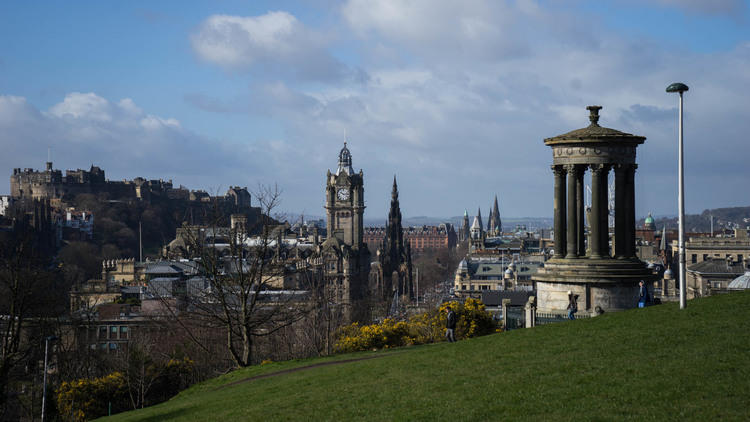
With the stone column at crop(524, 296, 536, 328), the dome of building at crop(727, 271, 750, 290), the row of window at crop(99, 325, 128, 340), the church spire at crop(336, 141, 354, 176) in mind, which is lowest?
the row of window at crop(99, 325, 128, 340)

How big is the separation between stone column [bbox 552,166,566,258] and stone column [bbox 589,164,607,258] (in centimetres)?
100

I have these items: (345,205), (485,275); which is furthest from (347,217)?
(485,275)

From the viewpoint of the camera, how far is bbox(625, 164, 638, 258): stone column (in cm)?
2683

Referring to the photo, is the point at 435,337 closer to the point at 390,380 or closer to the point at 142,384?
the point at 142,384

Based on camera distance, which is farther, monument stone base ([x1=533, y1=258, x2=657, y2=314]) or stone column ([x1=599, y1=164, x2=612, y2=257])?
stone column ([x1=599, y1=164, x2=612, y2=257])

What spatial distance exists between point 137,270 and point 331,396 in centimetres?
9825

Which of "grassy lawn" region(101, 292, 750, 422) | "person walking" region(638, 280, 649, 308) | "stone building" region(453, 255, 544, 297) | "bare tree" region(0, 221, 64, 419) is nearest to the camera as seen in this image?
"grassy lawn" region(101, 292, 750, 422)

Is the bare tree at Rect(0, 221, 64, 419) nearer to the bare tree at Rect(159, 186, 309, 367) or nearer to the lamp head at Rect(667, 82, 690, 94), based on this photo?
the bare tree at Rect(159, 186, 309, 367)

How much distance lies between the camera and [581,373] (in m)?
14.1

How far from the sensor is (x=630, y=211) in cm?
2706

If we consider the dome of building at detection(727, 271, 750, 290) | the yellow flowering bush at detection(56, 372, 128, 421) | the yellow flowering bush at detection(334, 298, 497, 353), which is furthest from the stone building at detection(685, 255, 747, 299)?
the yellow flowering bush at detection(56, 372, 128, 421)

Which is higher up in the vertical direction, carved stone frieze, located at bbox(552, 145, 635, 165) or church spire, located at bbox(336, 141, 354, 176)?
church spire, located at bbox(336, 141, 354, 176)

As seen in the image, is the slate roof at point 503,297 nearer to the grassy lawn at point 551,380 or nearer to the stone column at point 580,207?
the stone column at point 580,207

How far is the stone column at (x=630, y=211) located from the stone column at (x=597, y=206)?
89 cm
